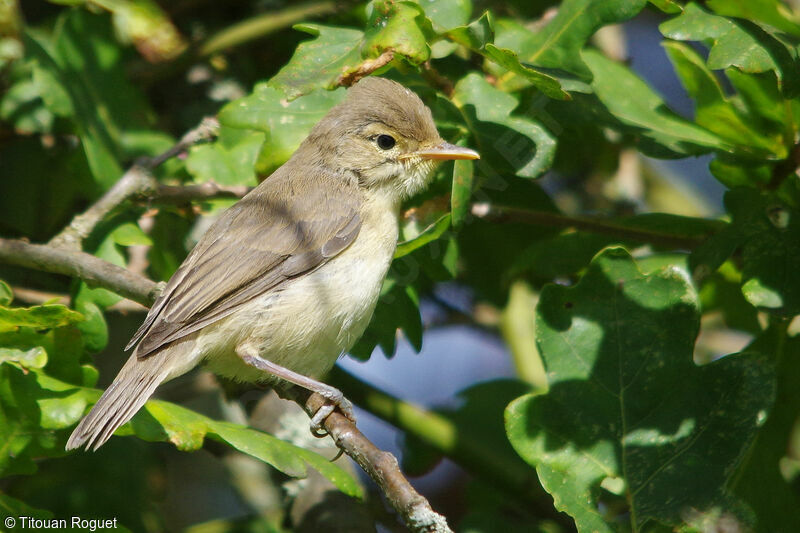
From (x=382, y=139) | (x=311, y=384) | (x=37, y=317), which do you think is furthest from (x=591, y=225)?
(x=37, y=317)

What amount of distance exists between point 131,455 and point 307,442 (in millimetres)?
Result: 823

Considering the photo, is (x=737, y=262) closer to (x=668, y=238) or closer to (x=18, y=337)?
(x=668, y=238)

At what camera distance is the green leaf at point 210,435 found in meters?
2.62

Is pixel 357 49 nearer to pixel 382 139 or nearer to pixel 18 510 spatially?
pixel 382 139

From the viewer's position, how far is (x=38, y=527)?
2729 millimetres

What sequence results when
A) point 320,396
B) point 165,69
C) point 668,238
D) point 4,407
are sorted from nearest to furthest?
point 4,407, point 320,396, point 668,238, point 165,69

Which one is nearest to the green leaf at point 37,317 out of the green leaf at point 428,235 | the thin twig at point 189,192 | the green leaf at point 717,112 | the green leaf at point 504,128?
the thin twig at point 189,192

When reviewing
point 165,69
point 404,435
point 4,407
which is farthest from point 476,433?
point 165,69

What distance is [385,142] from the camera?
376cm

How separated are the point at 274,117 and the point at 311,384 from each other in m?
1.02

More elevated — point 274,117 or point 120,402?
point 274,117

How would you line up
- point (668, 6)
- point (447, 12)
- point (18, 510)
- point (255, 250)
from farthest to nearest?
point (255, 250) → point (447, 12) → point (668, 6) → point (18, 510)

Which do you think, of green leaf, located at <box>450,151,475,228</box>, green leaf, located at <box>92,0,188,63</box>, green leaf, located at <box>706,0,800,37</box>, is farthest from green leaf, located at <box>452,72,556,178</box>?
green leaf, located at <box>92,0,188,63</box>

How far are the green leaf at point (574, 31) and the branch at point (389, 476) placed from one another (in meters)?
1.45
